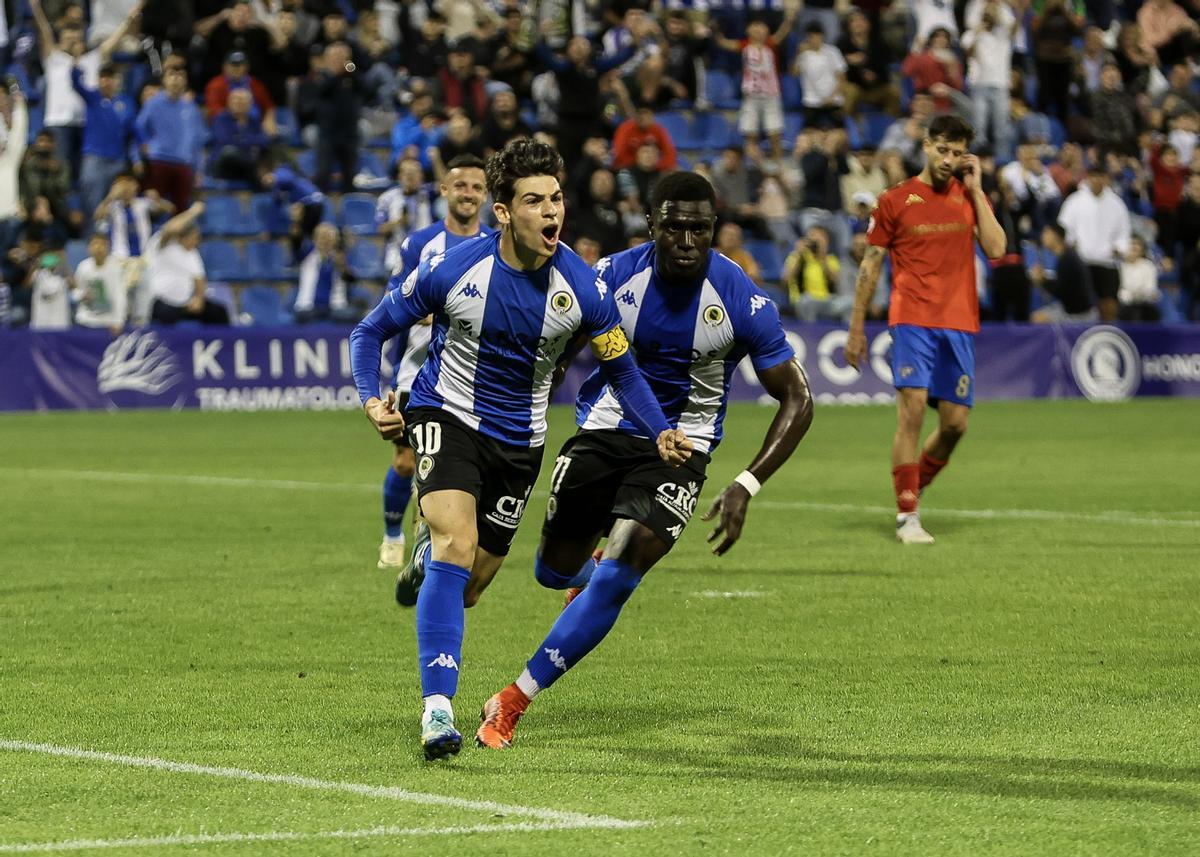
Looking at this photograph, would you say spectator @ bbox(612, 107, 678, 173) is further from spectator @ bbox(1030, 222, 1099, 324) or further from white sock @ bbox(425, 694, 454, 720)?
white sock @ bbox(425, 694, 454, 720)

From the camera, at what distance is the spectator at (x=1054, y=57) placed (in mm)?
31641

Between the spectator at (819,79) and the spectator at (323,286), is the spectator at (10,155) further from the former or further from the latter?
the spectator at (819,79)

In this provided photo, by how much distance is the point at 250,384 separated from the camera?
26031 millimetres

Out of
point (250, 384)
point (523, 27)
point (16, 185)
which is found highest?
point (523, 27)

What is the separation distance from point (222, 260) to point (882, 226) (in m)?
15.9

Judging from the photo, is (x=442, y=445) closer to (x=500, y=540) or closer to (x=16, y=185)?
(x=500, y=540)

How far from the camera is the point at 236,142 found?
27.6 m

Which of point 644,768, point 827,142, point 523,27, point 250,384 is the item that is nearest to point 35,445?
point 250,384

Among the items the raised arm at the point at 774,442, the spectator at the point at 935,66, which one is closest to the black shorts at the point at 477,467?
the raised arm at the point at 774,442

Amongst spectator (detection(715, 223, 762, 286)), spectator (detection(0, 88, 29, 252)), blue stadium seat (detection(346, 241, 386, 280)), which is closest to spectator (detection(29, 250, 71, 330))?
spectator (detection(0, 88, 29, 252))

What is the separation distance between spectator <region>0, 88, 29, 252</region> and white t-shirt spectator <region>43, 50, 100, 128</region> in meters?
0.37

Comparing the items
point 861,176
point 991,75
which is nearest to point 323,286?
point 861,176

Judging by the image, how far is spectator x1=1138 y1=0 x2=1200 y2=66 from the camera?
111 ft

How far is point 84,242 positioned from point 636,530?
67.8ft
